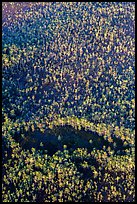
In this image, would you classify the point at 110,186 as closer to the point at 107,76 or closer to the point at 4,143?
the point at 4,143

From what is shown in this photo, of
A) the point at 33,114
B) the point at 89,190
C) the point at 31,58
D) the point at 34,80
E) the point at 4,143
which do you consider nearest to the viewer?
the point at 89,190

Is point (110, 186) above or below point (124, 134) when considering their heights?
below

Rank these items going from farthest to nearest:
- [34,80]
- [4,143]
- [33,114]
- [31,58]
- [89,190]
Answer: [31,58] → [34,80] → [33,114] → [4,143] → [89,190]

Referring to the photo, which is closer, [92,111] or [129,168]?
[129,168]

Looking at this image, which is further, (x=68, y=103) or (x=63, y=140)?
(x=68, y=103)

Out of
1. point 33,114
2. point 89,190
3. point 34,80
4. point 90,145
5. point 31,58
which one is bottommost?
point 89,190

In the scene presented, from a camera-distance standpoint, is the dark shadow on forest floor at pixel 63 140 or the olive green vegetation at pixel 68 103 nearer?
the olive green vegetation at pixel 68 103

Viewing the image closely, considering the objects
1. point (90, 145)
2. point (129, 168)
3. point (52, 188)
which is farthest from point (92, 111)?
point (52, 188)

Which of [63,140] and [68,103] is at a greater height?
[68,103]
